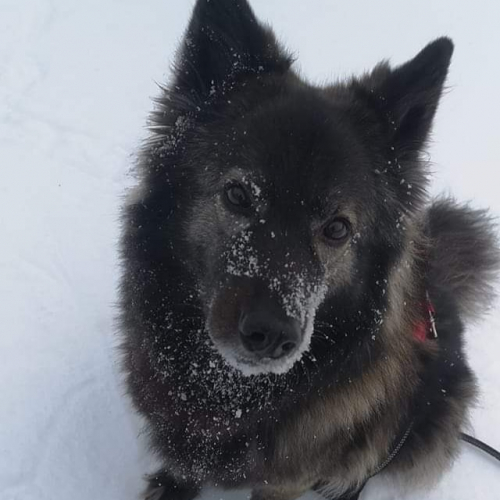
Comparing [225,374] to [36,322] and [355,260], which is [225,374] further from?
[36,322]

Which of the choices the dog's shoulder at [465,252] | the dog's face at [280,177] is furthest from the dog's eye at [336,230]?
the dog's shoulder at [465,252]

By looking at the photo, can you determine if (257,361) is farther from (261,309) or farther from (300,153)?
(300,153)

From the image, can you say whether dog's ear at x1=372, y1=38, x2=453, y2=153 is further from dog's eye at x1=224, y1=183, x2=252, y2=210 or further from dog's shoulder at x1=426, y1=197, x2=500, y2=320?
dog's shoulder at x1=426, y1=197, x2=500, y2=320

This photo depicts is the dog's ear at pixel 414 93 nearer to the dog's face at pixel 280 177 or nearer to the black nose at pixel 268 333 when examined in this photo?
the dog's face at pixel 280 177

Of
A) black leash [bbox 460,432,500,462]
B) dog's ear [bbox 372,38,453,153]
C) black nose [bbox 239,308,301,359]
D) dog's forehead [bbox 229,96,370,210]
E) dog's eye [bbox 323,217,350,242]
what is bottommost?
black leash [bbox 460,432,500,462]

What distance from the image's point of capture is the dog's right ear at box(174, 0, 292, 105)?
2053 millimetres

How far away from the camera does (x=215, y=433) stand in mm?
2275

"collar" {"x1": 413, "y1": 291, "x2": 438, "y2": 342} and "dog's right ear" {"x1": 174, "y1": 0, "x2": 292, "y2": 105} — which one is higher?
"dog's right ear" {"x1": 174, "y1": 0, "x2": 292, "y2": 105}

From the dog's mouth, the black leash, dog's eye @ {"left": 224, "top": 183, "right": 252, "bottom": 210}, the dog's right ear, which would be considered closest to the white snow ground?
the black leash

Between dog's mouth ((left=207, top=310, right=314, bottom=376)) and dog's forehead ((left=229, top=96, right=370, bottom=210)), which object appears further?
dog's forehead ((left=229, top=96, right=370, bottom=210))

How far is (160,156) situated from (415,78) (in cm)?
94

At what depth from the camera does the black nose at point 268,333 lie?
1.74 m

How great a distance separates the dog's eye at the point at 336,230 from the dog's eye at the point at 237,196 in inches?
10.9

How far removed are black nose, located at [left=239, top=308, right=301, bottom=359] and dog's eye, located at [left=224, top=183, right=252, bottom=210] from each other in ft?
1.29
